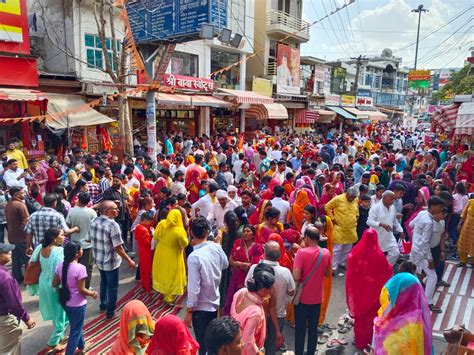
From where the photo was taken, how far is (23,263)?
5.57 metres

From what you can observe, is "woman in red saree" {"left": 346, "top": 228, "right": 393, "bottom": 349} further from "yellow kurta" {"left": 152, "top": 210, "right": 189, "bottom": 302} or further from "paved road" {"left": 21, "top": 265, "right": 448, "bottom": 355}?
"yellow kurta" {"left": 152, "top": 210, "right": 189, "bottom": 302}

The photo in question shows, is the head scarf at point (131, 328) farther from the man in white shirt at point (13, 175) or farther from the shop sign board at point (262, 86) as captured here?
the shop sign board at point (262, 86)

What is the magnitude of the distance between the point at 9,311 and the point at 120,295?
223cm

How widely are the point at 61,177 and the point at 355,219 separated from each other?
6121mm

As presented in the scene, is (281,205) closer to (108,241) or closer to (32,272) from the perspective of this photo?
(108,241)

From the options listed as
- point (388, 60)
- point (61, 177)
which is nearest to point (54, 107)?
point (61, 177)

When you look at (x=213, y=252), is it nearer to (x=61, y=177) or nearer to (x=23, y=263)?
(x=23, y=263)

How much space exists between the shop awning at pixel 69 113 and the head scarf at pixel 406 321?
1043cm

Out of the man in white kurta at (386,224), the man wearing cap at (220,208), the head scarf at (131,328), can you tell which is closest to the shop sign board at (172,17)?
the man wearing cap at (220,208)

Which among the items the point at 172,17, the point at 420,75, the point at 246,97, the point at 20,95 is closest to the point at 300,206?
the point at 172,17

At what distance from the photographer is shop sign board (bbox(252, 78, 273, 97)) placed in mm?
20406

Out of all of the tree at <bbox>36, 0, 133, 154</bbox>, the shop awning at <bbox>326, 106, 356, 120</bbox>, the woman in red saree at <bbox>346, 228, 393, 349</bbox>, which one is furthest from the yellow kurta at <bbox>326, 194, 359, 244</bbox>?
the shop awning at <bbox>326, 106, 356, 120</bbox>

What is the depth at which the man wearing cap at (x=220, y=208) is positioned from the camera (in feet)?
19.1

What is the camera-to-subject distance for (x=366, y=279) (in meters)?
4.00
